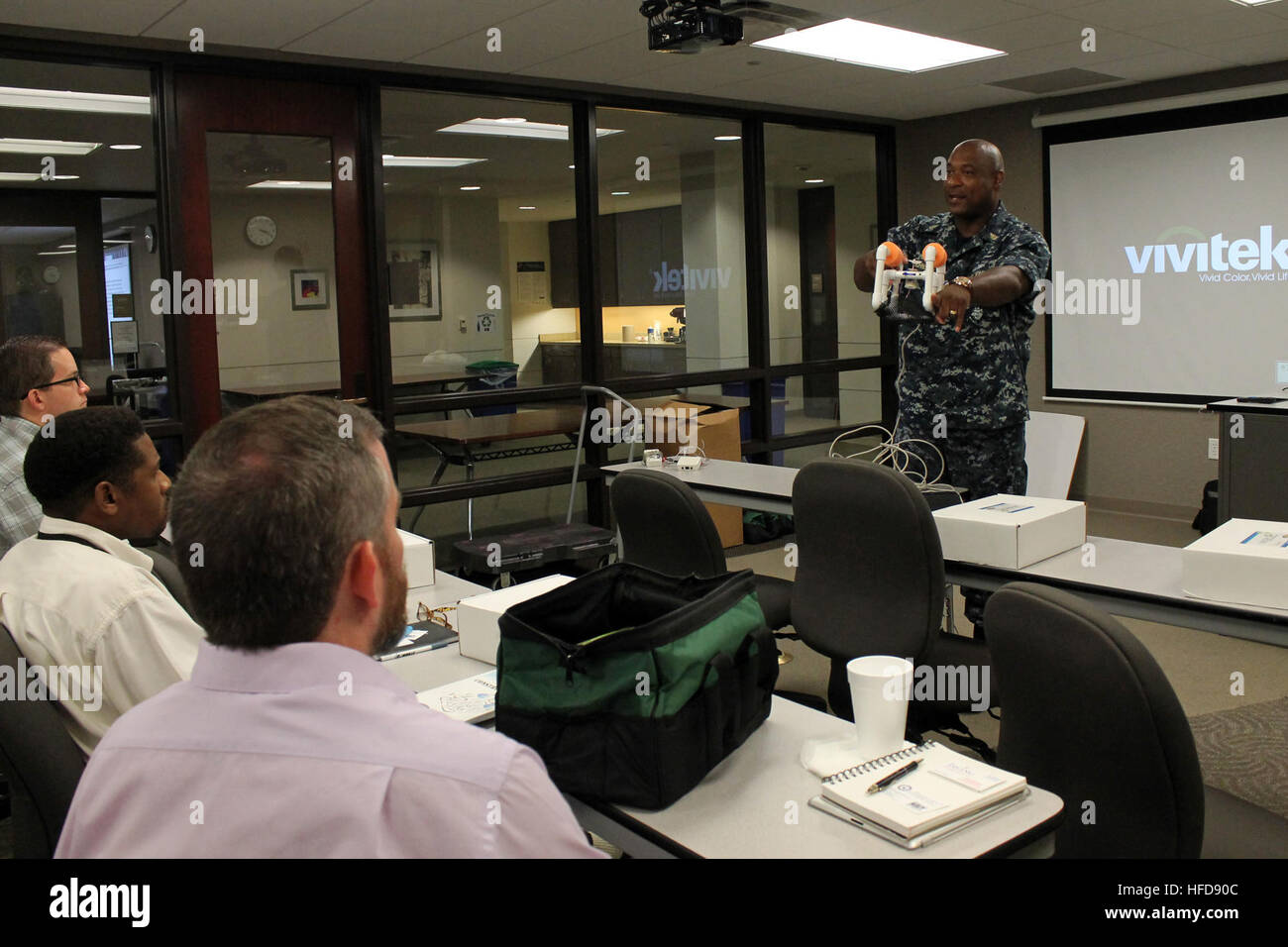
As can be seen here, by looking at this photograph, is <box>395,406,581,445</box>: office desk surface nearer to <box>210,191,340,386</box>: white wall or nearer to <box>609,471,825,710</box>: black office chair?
<box>210,191,340,386</box>: white wall

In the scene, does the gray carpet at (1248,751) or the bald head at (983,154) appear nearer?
the gray carpet at (1248,751)

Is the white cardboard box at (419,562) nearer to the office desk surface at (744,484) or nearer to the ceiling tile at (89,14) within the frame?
the office desk surface at (744,484)

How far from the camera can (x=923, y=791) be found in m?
1.41

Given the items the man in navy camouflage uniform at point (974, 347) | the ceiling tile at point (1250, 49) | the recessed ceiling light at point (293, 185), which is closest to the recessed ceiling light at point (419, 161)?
the recessed ceiling light at point (293, 185)

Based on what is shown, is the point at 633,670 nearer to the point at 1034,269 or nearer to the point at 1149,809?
the point at 1149,809

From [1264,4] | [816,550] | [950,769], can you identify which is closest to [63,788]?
[950,769]

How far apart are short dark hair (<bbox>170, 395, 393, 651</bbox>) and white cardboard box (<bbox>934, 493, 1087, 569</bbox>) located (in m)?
1.90

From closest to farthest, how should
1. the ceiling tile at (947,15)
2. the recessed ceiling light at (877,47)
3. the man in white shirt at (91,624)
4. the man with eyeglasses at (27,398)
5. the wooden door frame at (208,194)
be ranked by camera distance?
the man in white shirt at (91,624), the man with eyeglasses at (27,398), the ceiling tile at (947,15), the wooden door frame at (208,194), the recessed ceiling light at (877,47)

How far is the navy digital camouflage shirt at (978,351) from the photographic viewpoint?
3.47 m

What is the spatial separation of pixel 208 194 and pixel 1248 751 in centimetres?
432

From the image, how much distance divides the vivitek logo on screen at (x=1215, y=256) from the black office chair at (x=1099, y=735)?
489 cm

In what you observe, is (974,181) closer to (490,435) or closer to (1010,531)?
(1010,531)

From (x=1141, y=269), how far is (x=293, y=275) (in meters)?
4.69

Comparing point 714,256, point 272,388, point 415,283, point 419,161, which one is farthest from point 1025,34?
point 272,388
